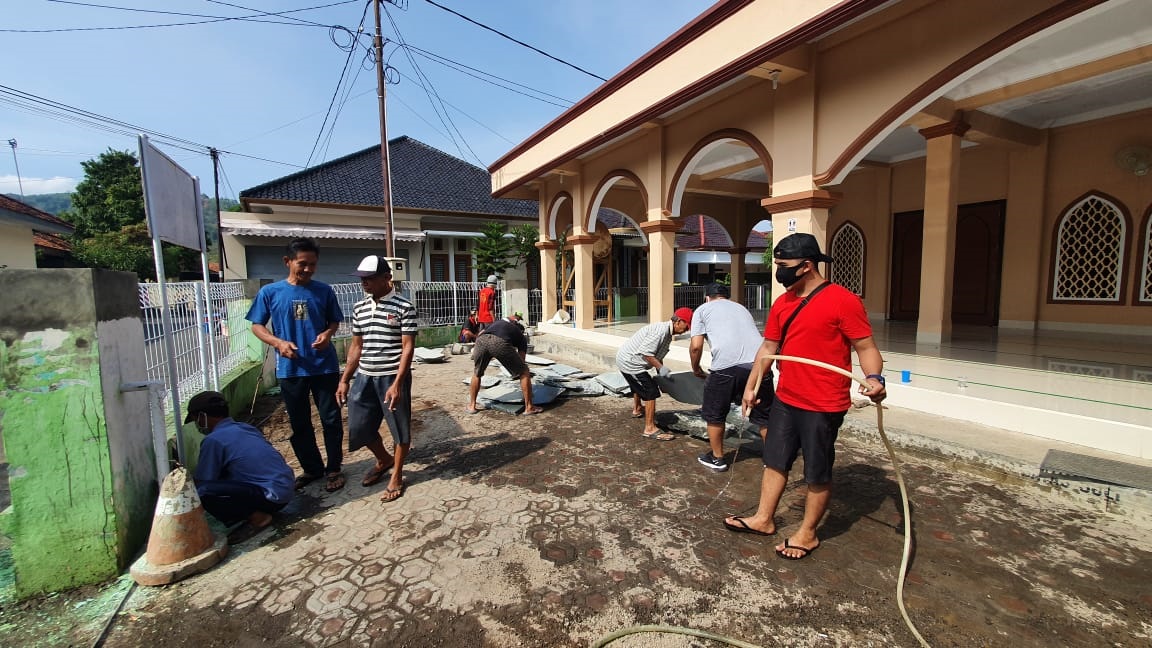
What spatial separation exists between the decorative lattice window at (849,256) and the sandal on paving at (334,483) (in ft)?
35.1

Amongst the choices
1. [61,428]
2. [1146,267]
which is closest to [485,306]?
[61,428]

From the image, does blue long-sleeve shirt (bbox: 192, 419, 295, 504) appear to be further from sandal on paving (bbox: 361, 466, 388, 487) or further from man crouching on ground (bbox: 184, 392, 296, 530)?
sandal on paving (bbox: 361, 466, 388, 487)

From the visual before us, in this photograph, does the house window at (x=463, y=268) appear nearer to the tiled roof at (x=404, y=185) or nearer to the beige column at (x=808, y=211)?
the tiled roof at (x=404, y=185)

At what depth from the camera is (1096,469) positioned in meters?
3.25

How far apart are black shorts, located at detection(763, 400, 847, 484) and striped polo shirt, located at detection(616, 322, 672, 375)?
6.03 ft

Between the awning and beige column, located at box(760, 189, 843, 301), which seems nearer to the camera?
beige column, located at box(760, 189, 843, 301)

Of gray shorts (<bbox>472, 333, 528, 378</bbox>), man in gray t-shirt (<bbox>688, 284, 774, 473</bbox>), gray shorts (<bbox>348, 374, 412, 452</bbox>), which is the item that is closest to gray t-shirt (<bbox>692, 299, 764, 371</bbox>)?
man in gray t-shirt (<bbox>688, 284, 774, 473</bbox>)

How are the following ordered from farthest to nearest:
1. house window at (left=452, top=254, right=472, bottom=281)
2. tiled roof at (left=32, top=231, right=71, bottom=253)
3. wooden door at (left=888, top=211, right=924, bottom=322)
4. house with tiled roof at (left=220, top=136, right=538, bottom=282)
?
house window at (left=452, top=254, right=472, bottom=281), tiled roof at (left=32, top=231, right=71, bottom=253), house with tiled roof at (left=220, top=136, right=538, bottom=282), wooden door at (left=888, top=211, right=924, bottom=322)

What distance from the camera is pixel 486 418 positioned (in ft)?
18.3

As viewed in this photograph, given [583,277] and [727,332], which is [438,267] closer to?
[583,277]

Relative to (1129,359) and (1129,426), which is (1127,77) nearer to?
(1129,359)

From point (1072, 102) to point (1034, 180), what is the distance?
1389mm

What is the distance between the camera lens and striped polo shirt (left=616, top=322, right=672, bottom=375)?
4.56 m

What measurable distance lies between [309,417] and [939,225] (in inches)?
313
